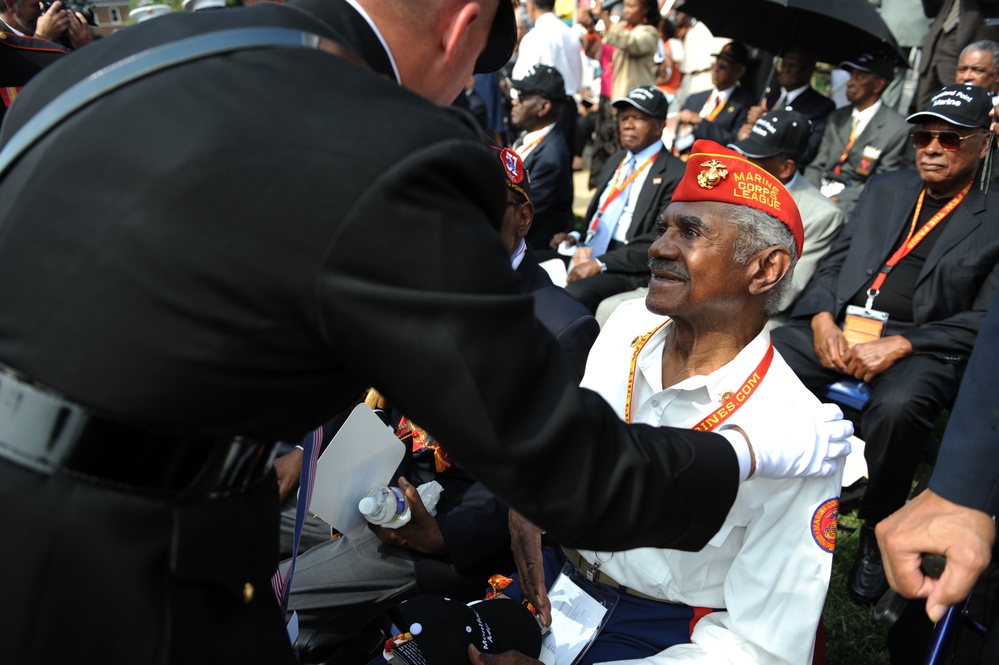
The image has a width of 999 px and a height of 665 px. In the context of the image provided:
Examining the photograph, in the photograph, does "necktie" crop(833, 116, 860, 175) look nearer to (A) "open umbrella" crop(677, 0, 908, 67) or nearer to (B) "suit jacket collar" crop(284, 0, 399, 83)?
(A) "open umbrella" crop(677, 0, 908, 67)

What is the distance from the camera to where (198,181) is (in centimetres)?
103

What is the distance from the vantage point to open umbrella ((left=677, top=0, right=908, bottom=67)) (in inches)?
265

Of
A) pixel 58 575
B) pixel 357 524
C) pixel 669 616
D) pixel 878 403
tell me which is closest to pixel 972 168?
pixel 878 403

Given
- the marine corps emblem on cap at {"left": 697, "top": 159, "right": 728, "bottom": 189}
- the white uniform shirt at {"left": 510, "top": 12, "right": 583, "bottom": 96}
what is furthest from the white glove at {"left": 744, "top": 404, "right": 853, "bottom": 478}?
the white uniform shirt at {"left": 510, "top": 12, "right": 583, "bottom": 96}

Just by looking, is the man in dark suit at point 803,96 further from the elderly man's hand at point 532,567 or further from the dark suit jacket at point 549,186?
the elderly man's hand at point 532,567

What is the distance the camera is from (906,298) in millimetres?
4562

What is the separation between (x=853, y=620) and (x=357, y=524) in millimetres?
2289

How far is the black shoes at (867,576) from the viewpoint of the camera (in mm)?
3641

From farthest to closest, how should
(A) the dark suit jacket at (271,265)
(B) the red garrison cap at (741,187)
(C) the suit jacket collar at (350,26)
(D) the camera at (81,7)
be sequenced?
(D) the camera at (81,7) < (B) the red garrison cap at (741,187) < (C) the suit jacket collar at (350,26) < (A) the dark suit jacket at (271,265)

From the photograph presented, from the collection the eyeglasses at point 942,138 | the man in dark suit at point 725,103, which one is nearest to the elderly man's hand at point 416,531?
the eyeglasses at point 942,138

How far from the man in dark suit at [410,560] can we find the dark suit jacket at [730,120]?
5092 millimetres

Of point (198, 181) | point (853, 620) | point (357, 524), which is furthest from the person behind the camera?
point (853, 620)

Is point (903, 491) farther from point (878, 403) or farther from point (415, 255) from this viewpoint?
point (415, 255)

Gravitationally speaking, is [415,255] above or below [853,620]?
above
